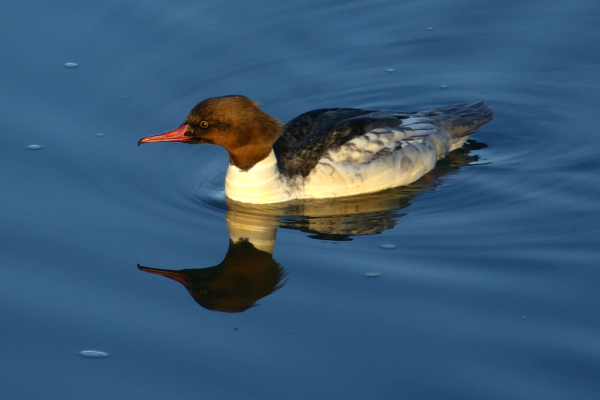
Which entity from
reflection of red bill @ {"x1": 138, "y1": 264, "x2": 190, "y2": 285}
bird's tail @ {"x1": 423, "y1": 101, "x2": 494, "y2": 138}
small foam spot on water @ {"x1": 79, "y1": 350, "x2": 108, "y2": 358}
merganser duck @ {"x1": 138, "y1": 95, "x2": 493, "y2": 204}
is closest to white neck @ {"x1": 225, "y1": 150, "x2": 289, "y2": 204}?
merganser duck @ {"x1": 138, "y1": 95, "x2": 493, "y2": 204}

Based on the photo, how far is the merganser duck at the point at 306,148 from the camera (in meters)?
9.45

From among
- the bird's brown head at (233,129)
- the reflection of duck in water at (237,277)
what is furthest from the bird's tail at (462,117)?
the reflection of duck in water at (237,277)

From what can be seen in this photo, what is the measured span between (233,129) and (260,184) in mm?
653

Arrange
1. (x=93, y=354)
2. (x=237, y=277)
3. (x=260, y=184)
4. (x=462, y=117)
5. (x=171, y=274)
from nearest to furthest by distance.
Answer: (x=93, y=354)
(x=171, y=274)
(x=237, y=277)
(x=260, y=184)
(x=462, y=117)

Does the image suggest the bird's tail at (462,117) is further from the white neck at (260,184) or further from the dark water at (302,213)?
the white neck at (260,184)

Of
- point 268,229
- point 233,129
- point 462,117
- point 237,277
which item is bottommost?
point 237,277

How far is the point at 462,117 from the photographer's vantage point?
11.0 m

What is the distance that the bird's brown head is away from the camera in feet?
30.7

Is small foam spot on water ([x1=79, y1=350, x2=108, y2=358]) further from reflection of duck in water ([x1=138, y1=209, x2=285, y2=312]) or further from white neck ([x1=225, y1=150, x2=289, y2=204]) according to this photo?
white neck ([x1=225, y1=150, x2=289, y2=204])

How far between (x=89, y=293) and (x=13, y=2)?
6.60m

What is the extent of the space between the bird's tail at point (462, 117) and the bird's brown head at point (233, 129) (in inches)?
89.4

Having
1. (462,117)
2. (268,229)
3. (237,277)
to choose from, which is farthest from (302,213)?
(462,117)

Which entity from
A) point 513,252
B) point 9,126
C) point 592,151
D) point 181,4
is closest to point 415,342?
point 513,252

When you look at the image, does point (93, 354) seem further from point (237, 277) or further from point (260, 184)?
point (260, 184)
